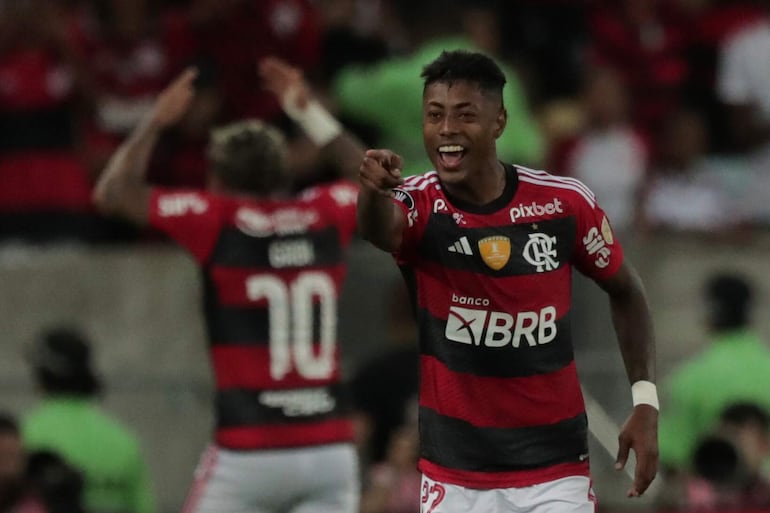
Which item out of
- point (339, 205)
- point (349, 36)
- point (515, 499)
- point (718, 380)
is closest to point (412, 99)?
point (349, 36)

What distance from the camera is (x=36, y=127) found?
11.5 meters

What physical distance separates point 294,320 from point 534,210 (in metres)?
2.19

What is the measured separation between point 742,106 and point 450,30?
2.06m

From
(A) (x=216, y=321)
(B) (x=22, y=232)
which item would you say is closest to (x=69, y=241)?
(B) (x=22, y=232)

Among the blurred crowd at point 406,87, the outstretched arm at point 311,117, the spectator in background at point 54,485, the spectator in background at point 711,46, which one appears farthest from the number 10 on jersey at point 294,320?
the spectator in background at point 711,46

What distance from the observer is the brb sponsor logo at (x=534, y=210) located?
5.95 m

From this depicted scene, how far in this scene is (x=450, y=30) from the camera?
12.7 m

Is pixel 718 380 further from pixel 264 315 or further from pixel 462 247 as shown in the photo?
pixel 462 247

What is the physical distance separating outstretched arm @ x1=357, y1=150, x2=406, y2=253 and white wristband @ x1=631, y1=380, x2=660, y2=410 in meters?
0.94

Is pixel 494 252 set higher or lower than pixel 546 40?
lower

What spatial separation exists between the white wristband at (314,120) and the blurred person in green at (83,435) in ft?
5.73

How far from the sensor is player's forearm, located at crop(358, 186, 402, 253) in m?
5.55

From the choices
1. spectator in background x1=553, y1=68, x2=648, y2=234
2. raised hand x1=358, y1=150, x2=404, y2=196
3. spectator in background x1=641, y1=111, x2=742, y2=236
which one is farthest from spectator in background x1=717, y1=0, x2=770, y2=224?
raised hand x1=358, y1=150, x2=404, y2=196

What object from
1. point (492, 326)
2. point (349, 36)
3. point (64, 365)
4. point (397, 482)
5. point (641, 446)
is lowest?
point (397, 482)
